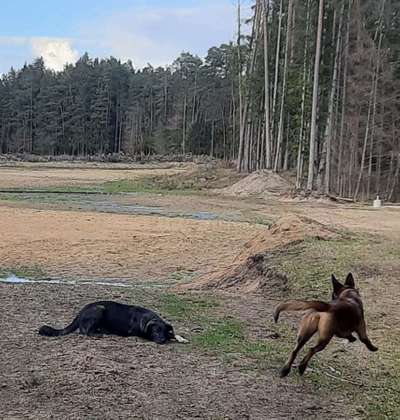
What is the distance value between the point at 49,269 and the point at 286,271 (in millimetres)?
4905

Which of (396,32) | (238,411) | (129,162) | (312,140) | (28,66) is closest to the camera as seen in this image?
(238,411)

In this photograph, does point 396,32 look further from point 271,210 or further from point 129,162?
point 129,162

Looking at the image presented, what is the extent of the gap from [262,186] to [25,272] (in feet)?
81.5

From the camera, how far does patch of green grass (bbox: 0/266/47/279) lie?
1258 centimetres

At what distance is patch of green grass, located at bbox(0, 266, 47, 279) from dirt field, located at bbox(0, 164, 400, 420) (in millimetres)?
35

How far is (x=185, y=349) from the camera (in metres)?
6.46

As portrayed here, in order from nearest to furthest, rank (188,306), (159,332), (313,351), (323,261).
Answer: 1. (313,351)
2. (159,332)
3. (188,306)
4. (323,261)

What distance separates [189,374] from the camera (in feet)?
18.5

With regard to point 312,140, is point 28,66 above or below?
above

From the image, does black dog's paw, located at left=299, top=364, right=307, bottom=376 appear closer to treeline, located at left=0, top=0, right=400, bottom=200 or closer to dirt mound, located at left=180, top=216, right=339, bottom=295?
dirt mound, located at left=180, top=216, right=339, bottom=295

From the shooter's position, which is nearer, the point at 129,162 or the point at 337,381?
the point at 337,381

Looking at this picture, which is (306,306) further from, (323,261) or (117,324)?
(323,261)

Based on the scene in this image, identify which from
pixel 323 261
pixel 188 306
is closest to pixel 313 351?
pixel 188 306

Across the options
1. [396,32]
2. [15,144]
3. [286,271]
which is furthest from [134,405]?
[15,144]
